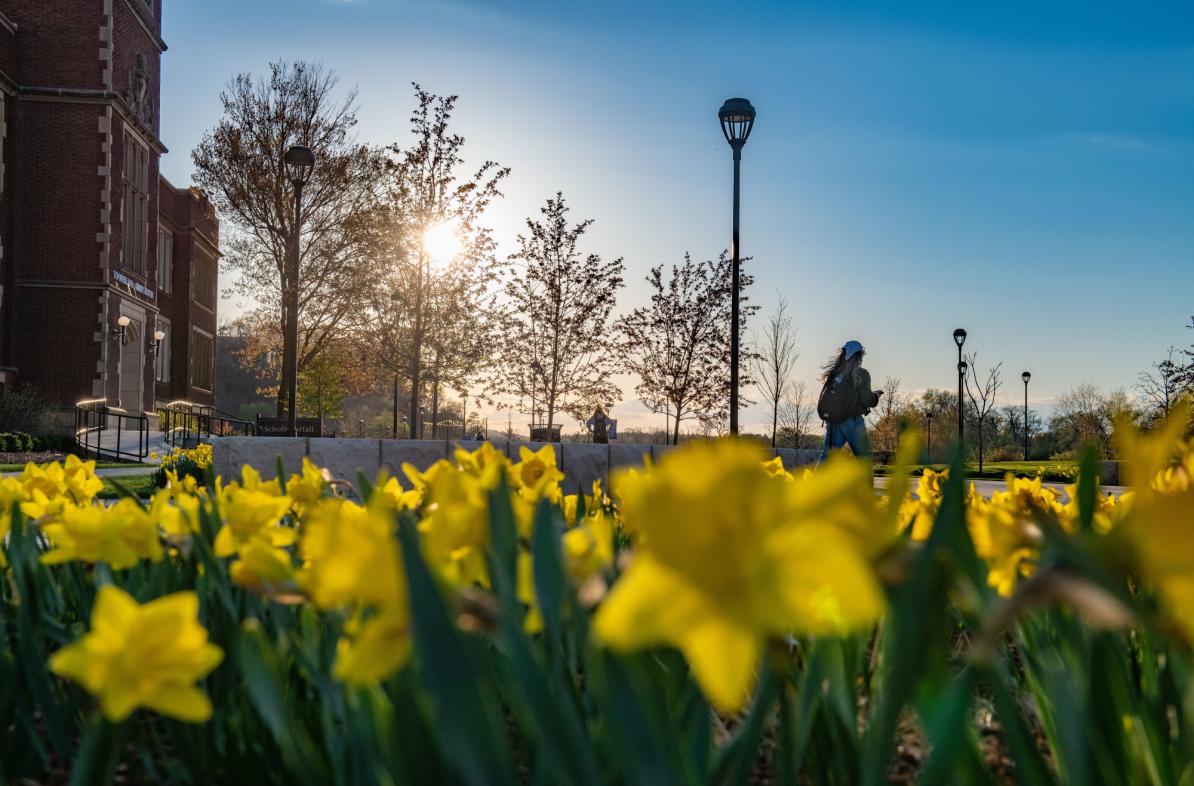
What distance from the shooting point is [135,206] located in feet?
97.8

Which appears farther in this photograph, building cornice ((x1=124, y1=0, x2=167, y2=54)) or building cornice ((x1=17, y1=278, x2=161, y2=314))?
building cornice ((x1=124, y1=0, x2=167, y2=54))

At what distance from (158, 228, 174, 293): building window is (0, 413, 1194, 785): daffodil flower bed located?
38.7 m

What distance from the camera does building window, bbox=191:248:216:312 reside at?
38.8 m

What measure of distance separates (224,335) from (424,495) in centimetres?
7721

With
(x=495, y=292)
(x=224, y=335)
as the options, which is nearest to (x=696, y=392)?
(x=495, y=292)

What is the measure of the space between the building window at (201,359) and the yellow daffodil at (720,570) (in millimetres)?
40703

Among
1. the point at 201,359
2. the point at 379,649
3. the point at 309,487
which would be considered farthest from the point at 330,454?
the point at 201,359

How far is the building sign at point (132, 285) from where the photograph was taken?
27.1m

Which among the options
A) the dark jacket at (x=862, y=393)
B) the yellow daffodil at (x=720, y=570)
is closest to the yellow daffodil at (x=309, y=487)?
the yellow daffodil at (x=720, y=570)

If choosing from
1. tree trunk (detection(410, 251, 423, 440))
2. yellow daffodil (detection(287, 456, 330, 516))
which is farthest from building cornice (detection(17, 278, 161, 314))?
yellow daffodil (detection(287, 456, 330, 516))

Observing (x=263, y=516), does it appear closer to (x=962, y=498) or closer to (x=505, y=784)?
(x=505, y=784)

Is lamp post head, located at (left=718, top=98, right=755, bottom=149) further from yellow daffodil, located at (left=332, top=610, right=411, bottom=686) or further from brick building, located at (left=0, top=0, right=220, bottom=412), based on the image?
brick building, located at (left=0, top=0, right=220, bottom=412)

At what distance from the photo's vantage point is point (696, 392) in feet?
71.7

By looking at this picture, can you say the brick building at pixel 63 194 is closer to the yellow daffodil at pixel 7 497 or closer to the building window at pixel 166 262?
the building window at pixel 166 262
